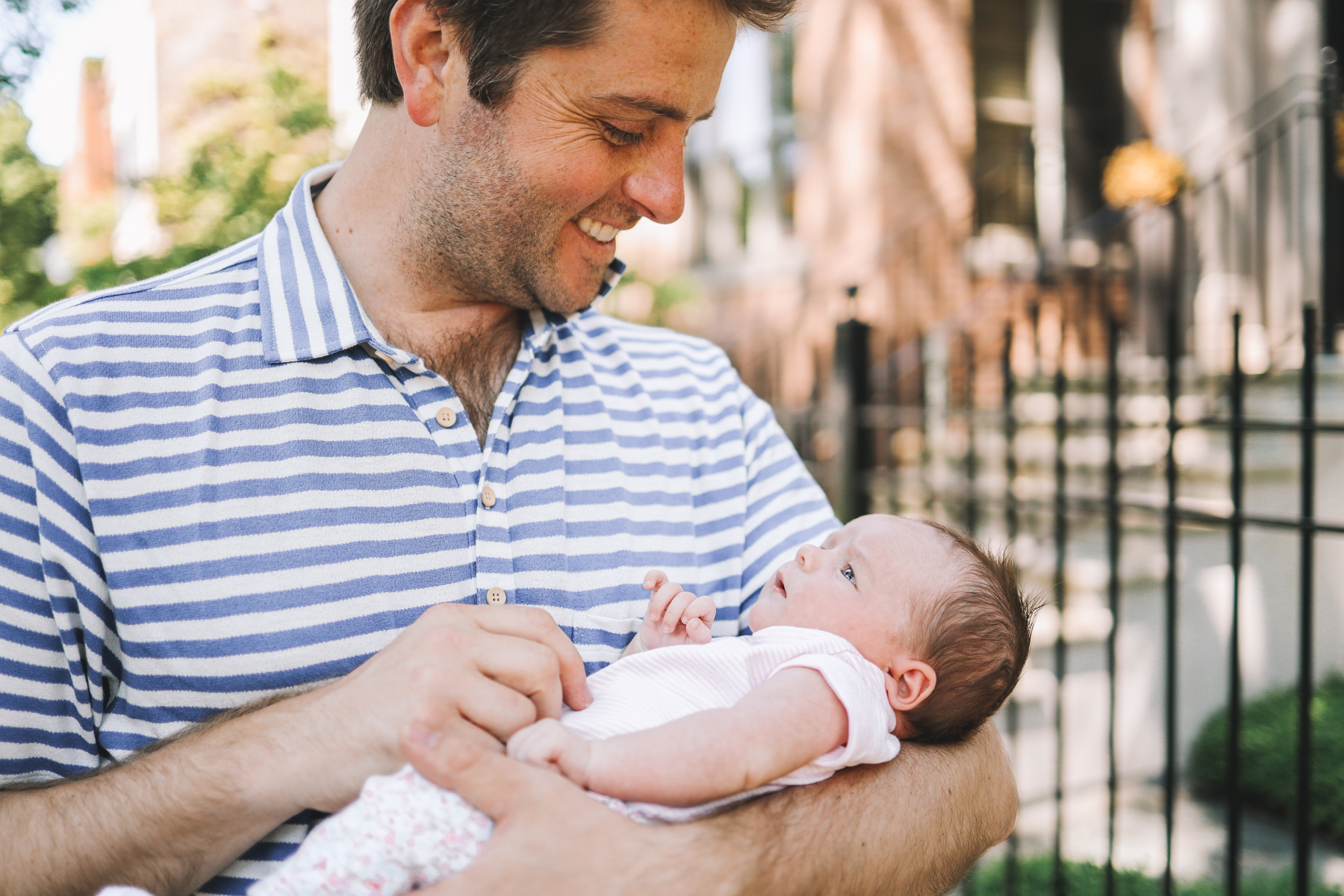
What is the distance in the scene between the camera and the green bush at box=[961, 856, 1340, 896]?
3531 mm

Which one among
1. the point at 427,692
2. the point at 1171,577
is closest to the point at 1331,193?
the point at 1171,577

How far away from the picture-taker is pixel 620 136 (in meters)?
1.71

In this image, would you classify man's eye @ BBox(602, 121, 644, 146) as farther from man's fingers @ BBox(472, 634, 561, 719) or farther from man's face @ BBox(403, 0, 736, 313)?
man's fingers @ BBox(472, 634, 561, 719)

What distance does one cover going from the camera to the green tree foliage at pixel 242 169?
371cm

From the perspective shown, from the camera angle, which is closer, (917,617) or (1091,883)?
(917,617)

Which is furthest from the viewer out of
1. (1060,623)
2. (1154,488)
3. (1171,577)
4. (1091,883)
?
(1154,488)

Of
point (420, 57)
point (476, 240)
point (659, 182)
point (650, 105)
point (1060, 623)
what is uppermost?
point (420, 57)

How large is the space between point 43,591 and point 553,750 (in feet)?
2.51

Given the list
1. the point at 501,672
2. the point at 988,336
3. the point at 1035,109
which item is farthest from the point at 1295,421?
the point at 1035,109

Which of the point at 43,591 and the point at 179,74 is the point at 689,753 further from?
the point at 179,74

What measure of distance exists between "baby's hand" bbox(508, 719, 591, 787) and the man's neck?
22.7 inches

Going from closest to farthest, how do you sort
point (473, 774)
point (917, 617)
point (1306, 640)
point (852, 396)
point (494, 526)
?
1. point (473, 774)
2. point (494, 526)
3. point (917, 617)
4. point (1306, 640)
5. point (852, 396)

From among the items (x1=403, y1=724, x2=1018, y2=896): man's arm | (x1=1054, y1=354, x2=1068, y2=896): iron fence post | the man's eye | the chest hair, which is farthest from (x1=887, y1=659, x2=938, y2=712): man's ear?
(x1=1054, y1=354, x2=1068, y2=896): iron fence post

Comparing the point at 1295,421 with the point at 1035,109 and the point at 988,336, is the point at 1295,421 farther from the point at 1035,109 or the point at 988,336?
the point at 1035,109
